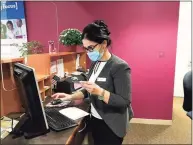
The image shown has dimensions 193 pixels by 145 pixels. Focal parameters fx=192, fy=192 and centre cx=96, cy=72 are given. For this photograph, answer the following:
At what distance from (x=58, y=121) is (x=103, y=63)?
0.56 metres

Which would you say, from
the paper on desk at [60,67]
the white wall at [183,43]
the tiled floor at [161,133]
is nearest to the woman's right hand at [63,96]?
the paper on desk at [60,67]

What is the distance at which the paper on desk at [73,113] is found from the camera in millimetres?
1587

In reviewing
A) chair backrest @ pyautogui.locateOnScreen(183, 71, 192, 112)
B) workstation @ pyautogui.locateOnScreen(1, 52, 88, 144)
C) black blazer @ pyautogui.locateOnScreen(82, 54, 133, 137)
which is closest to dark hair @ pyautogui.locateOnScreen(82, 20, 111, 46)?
black blazer @ pyautogui.locateOnScreen(82, 54, 133, 137)

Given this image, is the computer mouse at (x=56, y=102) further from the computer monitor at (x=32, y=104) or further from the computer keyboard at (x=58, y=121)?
the computer monitor at (x=32, y=104)

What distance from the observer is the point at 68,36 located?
2.81 metres

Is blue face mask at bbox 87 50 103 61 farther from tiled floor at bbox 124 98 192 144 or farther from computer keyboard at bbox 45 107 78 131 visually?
tiled floor at bbox 124 98 192 144

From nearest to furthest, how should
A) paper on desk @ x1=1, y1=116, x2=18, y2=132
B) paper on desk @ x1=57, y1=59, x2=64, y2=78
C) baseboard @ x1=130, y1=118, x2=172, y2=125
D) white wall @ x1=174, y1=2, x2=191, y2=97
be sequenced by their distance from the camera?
paper on desk @ x1=1, y1=116, x2=18, y2=132 < paper on desk @ x1=57, y1=59, x2=64, y2=78 < baseboard @ x1=130, y1=118, x2=172, y2=125 < white wall @ x1=174, y1=2, x2=191, y2=97

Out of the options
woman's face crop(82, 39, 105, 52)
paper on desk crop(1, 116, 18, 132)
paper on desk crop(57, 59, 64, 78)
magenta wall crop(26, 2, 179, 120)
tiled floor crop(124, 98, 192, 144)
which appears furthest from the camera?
magenta wall crop(26, 2, 179, 120)

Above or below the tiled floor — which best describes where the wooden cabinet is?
above

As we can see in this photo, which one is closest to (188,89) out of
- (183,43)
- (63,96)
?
(63,96)

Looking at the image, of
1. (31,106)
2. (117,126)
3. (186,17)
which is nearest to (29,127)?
(31,106)

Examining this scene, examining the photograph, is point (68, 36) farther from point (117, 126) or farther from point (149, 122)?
point (149, 122)

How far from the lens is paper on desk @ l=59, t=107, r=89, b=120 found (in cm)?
→ 159

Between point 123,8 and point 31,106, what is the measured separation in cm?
265
